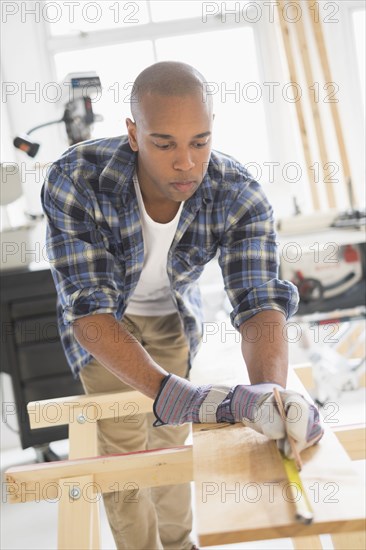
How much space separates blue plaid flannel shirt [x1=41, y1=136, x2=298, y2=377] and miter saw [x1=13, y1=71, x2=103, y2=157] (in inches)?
46.0

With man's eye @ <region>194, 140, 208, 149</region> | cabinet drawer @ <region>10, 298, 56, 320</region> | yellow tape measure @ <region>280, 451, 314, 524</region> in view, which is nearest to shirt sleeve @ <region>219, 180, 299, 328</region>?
man's eye @ <region>194, 140, 208, 149</region>

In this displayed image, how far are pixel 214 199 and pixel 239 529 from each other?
2.90 ft

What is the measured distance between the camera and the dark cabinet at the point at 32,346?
2715mm

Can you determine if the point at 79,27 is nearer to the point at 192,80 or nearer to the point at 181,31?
the point at 181,31

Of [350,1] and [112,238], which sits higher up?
[350,1]

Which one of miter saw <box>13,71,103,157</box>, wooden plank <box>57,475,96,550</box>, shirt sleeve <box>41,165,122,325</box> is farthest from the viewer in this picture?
miter saw <box>13,71,103,157</box>

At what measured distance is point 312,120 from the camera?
3.60 meters

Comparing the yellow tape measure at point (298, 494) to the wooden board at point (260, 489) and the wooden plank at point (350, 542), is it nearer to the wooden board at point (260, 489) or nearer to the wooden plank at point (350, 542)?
the wooden board at point (260, 489)

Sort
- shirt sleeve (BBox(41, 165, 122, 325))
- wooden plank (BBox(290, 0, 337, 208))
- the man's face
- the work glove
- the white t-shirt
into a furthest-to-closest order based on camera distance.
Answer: wooden plank (BBox(290, 0, 337, 208)) → the white t-shirt → shirt sleeve (BBox(41, 165, 122, 325)) → the man's face → the work glove

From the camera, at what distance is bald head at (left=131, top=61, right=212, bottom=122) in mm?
1441

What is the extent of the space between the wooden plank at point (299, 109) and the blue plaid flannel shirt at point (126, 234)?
202 centimetres

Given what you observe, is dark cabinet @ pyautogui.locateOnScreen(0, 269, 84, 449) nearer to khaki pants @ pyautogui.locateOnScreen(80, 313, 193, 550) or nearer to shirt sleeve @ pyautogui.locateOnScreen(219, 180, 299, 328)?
khaki pants @ pyautogui.locateOnScreen(80, 313, 193, 550)

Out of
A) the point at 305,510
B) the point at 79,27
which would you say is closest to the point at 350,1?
the point at 79,27

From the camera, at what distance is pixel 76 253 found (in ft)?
5.10
